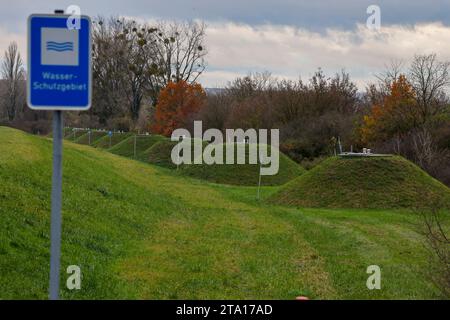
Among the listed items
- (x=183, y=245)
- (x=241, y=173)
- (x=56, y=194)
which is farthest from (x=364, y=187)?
(x=56, y=194)

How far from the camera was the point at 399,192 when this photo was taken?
77.4 feet

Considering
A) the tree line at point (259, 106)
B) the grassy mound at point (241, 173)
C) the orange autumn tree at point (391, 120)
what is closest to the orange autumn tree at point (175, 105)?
the tree line at point (259, 106)

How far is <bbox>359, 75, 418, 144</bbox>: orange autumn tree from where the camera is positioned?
4103 cm

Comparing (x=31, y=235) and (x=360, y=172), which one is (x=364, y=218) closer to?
(x=360, y=172)

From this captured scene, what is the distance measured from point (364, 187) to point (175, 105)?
149ft

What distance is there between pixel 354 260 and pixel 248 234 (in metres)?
3.72

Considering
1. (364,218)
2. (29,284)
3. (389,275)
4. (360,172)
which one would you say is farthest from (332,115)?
(29,284)

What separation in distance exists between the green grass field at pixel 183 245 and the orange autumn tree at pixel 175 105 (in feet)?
147

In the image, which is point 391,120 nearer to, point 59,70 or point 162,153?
point 162,153

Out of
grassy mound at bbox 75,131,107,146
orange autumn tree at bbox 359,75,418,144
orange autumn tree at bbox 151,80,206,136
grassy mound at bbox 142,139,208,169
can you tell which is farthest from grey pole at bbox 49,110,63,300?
orange autumn tree at bbox 151,80,206,136

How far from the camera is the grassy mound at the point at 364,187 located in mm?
23203

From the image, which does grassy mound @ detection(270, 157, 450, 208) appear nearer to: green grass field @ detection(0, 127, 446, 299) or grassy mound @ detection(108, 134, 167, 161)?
green grass field @ detection(0, 127, 446, 299)

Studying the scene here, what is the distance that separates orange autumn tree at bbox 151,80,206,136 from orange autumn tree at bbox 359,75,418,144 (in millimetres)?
26701
